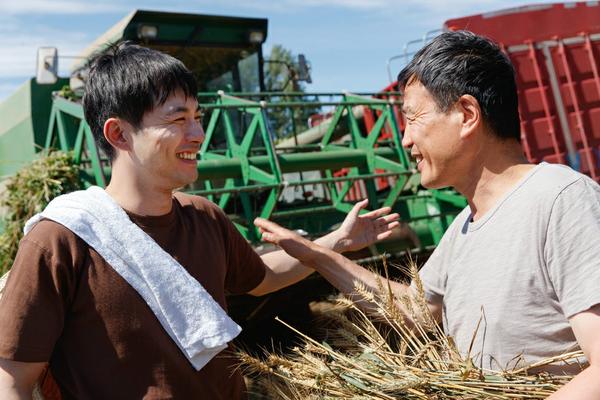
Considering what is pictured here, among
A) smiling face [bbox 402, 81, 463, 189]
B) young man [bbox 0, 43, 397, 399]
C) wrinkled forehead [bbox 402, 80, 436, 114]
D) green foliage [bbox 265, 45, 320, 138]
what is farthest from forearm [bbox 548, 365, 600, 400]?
green foliage [bbox 265, 45, 320, 138]

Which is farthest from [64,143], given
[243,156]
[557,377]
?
[557,377]

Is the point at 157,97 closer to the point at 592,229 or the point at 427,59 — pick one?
the point at 427,59

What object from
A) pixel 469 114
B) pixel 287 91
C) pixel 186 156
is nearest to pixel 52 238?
pixel 186 156

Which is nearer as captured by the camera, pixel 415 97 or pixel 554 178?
pixel 554 178

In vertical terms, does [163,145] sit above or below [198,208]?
above

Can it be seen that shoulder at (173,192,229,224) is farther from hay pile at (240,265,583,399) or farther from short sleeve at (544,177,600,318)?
short sleeve at (544,177,600,318)

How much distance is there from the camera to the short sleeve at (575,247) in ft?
4.55

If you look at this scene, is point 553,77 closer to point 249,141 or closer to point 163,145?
point 249,141

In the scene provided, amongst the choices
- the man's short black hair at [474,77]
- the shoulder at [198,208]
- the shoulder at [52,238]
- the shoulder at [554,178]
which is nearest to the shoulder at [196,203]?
the shoulder at [198,208]

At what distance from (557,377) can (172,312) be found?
3.01 ft

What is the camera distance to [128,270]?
6.00ft

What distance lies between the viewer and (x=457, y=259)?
A: 178 centimetres

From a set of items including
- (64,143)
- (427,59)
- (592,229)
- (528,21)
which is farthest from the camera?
(528,21)

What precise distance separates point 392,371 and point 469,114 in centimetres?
62
